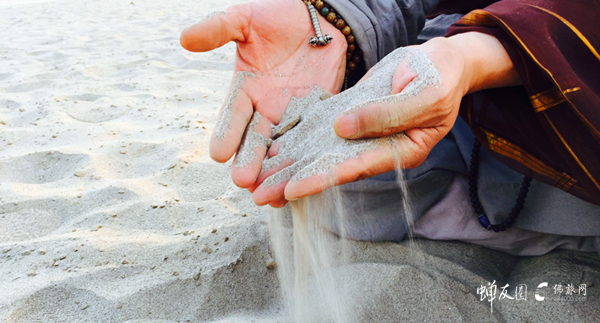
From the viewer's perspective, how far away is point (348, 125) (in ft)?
2.85

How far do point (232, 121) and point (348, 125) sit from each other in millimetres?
434

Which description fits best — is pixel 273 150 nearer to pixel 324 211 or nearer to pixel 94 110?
pixel 324 211

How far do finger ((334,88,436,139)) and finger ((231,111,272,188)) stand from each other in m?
0.32

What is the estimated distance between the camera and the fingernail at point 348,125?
0.86 metres

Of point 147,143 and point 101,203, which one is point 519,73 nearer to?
point 101,203

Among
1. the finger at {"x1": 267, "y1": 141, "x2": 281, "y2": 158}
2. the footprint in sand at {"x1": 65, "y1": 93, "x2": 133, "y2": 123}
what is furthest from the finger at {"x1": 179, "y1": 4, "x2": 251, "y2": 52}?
the footprint in sand at {"x1": 65, "y1": 93, "x2": 133, "y2": 123}

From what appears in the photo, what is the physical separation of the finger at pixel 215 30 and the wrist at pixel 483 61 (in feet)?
2.23

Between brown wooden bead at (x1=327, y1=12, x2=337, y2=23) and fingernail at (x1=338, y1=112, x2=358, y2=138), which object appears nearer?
fingernail at (x1=338, y1=112, x2=358, y2=138)

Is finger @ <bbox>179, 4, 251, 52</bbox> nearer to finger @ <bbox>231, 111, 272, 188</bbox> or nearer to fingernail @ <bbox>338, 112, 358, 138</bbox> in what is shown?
finger @ <bbox>231, 111, 272, 188</bbox>

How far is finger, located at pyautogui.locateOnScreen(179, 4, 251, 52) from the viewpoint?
3.76 ft

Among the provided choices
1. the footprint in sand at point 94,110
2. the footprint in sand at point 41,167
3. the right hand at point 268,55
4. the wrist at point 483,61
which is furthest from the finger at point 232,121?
the footprint in sand at point 94,110

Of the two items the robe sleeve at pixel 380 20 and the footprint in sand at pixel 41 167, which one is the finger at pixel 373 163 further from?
the footprint in sand at pixel 41 167

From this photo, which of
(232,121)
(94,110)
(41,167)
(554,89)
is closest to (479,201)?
(554,89)

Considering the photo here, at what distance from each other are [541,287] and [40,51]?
4.18 m
